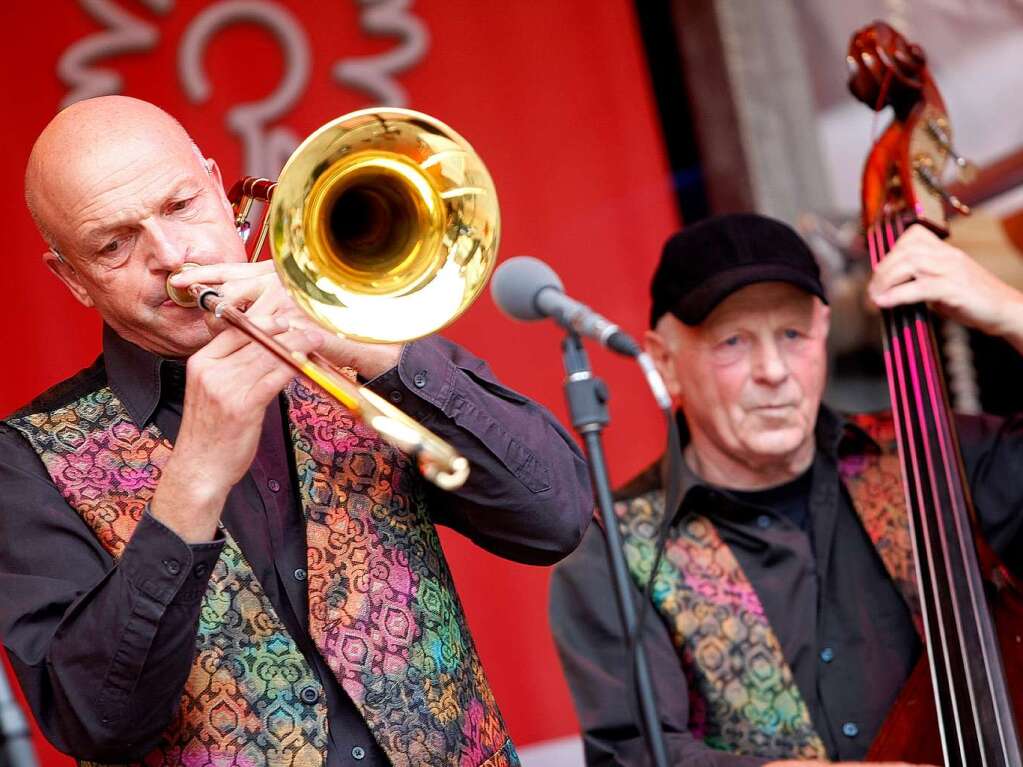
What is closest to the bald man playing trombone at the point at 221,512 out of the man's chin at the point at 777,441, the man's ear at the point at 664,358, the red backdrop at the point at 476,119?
the man's chin at the point at 777,441

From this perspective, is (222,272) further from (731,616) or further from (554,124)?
(554,124)

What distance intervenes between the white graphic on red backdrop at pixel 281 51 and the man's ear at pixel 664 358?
4.76 feet

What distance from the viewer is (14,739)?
132 cm

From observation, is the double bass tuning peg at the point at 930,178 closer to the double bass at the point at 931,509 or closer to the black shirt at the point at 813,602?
the double bass at the point at 931,509

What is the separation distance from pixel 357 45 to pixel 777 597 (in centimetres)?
224

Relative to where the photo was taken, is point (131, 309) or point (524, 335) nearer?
point (131, 309)

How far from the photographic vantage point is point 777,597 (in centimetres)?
276

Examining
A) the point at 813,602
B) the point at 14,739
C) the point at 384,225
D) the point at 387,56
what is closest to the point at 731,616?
the point at 813,602

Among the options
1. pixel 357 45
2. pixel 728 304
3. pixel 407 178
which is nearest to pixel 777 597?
pixel 728 304

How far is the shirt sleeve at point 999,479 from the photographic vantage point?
2.79 meters

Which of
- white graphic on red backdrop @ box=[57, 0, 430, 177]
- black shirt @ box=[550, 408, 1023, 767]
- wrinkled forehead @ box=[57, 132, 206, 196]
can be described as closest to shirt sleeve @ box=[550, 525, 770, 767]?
black shirt @ box=[550, 408, 1023, 767]

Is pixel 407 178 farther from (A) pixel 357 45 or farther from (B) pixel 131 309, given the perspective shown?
(A) pixel 357 45

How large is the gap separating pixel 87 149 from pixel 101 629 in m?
0.72

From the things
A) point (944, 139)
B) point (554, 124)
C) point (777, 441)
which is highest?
point (554, 124)
